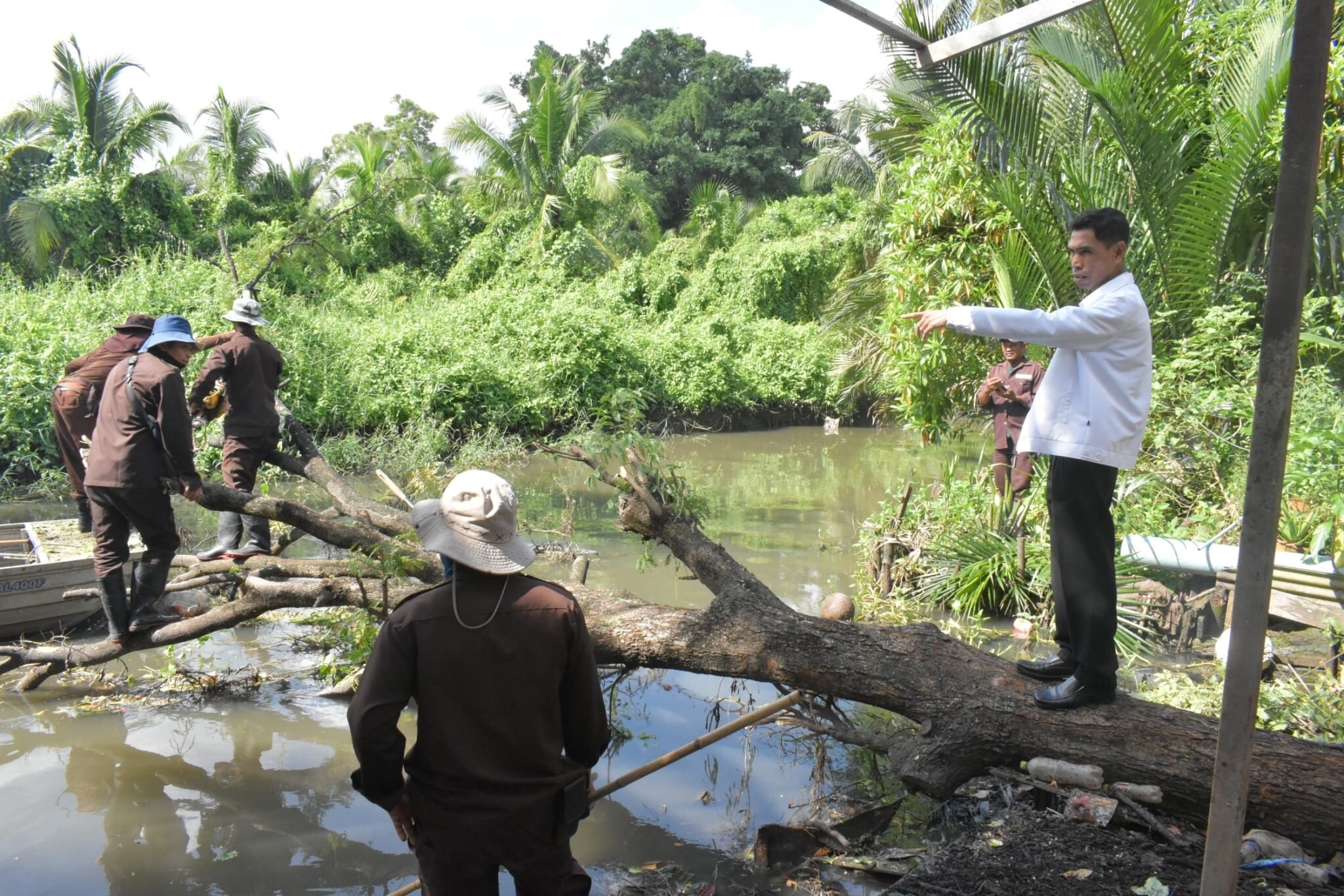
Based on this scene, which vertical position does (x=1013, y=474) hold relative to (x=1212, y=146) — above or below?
below

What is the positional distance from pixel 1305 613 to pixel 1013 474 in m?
2.85

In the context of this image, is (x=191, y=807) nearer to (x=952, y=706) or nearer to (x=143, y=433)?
(x=143, y=433)

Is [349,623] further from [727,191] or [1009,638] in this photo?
[727,191]

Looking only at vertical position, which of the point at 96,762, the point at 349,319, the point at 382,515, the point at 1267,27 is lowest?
the point at 96,762

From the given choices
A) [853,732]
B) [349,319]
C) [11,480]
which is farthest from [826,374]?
[853,732]

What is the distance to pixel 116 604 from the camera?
5.81 metres

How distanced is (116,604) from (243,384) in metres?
2.02

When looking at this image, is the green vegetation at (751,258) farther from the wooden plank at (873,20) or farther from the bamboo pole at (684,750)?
the wooden plank at (873,20)

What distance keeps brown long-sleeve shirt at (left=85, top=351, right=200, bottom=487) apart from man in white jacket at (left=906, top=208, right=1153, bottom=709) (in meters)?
4.32

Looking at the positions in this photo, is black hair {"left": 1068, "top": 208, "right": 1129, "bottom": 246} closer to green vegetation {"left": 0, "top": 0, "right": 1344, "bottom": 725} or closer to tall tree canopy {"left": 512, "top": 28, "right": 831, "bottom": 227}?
green vegetation {"left": 0, "top": 0, "right": 1344, "bottom": 725}

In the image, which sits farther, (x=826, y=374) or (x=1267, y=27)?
(x=826, y=374)

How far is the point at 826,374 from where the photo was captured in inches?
957

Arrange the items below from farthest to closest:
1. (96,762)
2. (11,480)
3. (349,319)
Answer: (349,319), (11,480), (96,762)

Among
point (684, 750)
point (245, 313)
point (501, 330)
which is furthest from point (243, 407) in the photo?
point (501, 330)
